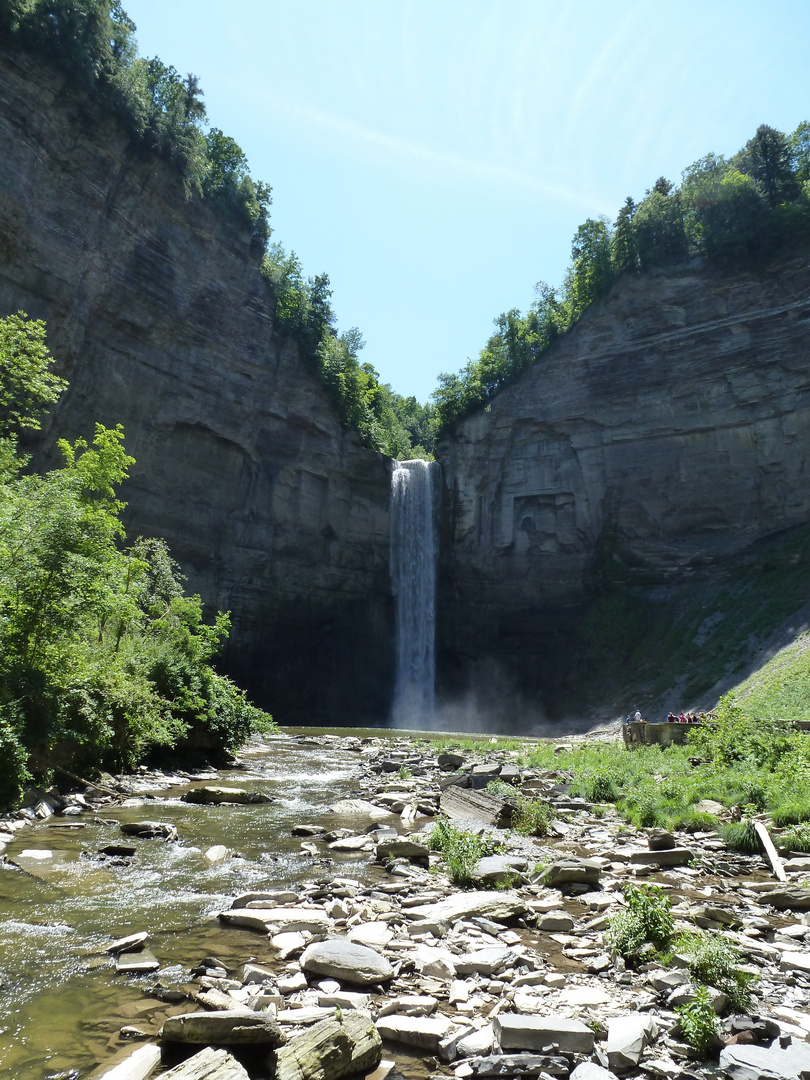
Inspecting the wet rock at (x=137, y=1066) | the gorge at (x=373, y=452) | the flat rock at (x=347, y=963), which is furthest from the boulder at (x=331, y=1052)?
the gorge at (x=373, y=452)

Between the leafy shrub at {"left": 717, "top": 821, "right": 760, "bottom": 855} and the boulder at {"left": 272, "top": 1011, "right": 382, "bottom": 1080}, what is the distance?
6064 millimetres

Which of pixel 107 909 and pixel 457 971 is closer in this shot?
pixel 457 971

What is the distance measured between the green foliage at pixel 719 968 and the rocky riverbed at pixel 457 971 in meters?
0.09

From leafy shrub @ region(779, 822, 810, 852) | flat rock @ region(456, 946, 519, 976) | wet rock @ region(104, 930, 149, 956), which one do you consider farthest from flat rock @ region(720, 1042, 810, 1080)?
leafy shrub @ region(779, 822, 810, 852)

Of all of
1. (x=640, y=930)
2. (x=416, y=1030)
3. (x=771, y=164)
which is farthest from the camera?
(x=771, y=164)

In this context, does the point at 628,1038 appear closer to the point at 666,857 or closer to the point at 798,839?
the point at 666,857

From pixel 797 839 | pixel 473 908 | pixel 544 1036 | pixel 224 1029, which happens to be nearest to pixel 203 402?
pixel 797 839

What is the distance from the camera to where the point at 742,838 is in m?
7.88

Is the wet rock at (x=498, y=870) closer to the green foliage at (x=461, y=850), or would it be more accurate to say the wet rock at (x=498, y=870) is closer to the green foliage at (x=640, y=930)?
the green foliage at (x=461, y=850)

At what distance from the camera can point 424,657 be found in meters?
44.1

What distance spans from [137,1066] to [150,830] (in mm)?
5899

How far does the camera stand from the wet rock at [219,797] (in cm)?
1140

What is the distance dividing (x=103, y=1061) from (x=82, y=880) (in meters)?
3.56

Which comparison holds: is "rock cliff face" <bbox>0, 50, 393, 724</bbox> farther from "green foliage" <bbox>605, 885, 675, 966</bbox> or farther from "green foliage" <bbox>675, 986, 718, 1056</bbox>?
"green foliage" <bbox>675, 986, 718, 1056</bbox>
